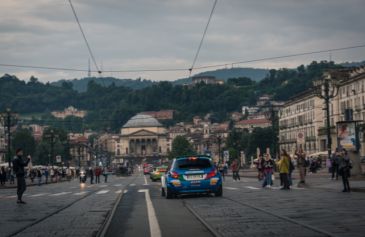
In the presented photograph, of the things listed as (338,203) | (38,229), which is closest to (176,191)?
(338,203)

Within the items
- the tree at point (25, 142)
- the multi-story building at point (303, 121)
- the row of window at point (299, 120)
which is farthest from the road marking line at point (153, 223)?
the tree at point (25, 142)

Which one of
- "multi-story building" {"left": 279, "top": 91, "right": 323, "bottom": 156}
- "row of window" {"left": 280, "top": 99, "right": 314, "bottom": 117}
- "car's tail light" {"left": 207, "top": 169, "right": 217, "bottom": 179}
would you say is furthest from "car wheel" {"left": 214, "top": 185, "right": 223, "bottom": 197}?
"row of window" {"left": 280, "top": 99, "right": 314, "bottom": 117}

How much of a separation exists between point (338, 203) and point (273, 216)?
14.7 feet

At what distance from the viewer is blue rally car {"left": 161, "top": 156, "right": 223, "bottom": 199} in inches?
1094

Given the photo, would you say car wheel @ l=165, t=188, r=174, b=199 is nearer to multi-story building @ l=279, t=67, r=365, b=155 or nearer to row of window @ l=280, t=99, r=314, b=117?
multi-story building @ l=279, t=67, r=365, b=155

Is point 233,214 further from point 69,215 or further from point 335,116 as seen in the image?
point 335,116

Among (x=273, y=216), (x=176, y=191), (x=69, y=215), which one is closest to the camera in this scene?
(x=273, y=216)

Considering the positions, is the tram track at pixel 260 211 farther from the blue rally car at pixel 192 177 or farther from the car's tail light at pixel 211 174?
the car's tail light at pixel 211 174

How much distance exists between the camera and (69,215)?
2045cm

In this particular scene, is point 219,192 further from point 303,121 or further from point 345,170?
point 303,121

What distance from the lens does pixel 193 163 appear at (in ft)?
92.7

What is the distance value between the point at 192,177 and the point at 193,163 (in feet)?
2.22

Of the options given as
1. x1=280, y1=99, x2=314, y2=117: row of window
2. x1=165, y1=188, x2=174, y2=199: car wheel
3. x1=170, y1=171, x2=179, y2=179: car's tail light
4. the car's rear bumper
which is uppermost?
x1=280, y1=99, x2=314, y2=117: row of window

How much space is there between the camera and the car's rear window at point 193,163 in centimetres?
2816
